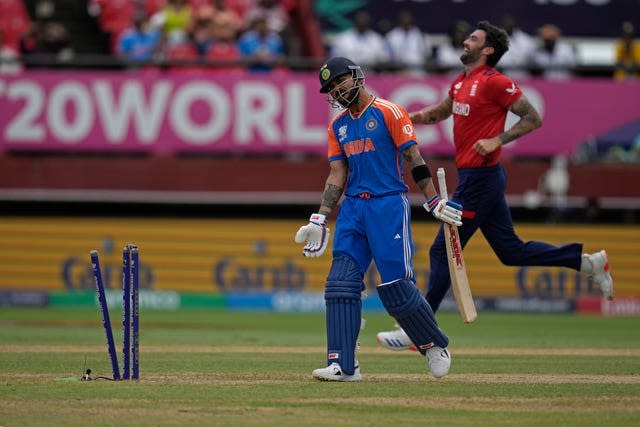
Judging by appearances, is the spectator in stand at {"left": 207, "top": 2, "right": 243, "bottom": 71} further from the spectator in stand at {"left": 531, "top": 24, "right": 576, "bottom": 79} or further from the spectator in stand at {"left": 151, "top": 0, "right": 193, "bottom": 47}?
the spectator in stand at {"left": 531, "top": 24, "right": 576, "bottom": 79}

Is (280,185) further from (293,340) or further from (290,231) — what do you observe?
(293,340)

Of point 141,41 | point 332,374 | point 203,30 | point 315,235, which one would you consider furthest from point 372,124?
point 141,41

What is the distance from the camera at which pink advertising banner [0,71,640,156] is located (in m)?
19.8

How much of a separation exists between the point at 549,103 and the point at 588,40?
12.1 ft

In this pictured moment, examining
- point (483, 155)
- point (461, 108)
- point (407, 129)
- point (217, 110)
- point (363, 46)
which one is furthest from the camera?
point (363, 46)

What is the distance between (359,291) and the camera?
857 cm

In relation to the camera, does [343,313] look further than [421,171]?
→ No

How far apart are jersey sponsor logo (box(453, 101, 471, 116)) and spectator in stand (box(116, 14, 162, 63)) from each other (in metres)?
10.4

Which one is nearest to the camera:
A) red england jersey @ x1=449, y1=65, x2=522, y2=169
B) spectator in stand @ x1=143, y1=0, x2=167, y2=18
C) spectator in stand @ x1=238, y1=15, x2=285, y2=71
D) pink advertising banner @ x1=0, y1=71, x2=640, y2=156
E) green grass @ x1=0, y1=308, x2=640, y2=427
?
green grass @ x1=0, y1=308, x2=640, y2=427

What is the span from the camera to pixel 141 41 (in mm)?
20094

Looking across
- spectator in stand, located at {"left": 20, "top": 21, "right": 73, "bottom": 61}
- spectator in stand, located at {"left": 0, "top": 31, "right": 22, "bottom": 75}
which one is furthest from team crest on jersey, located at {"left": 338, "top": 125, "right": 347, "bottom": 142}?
spectator in stand, located at {"left": 20, "top": 21, "right": 73, "bottom": 61}

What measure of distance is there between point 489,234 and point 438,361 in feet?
6.55

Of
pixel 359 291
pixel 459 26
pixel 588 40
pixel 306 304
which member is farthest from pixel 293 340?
pixel 588 40

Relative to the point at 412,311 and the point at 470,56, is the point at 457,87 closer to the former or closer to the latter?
the point at 470,56
